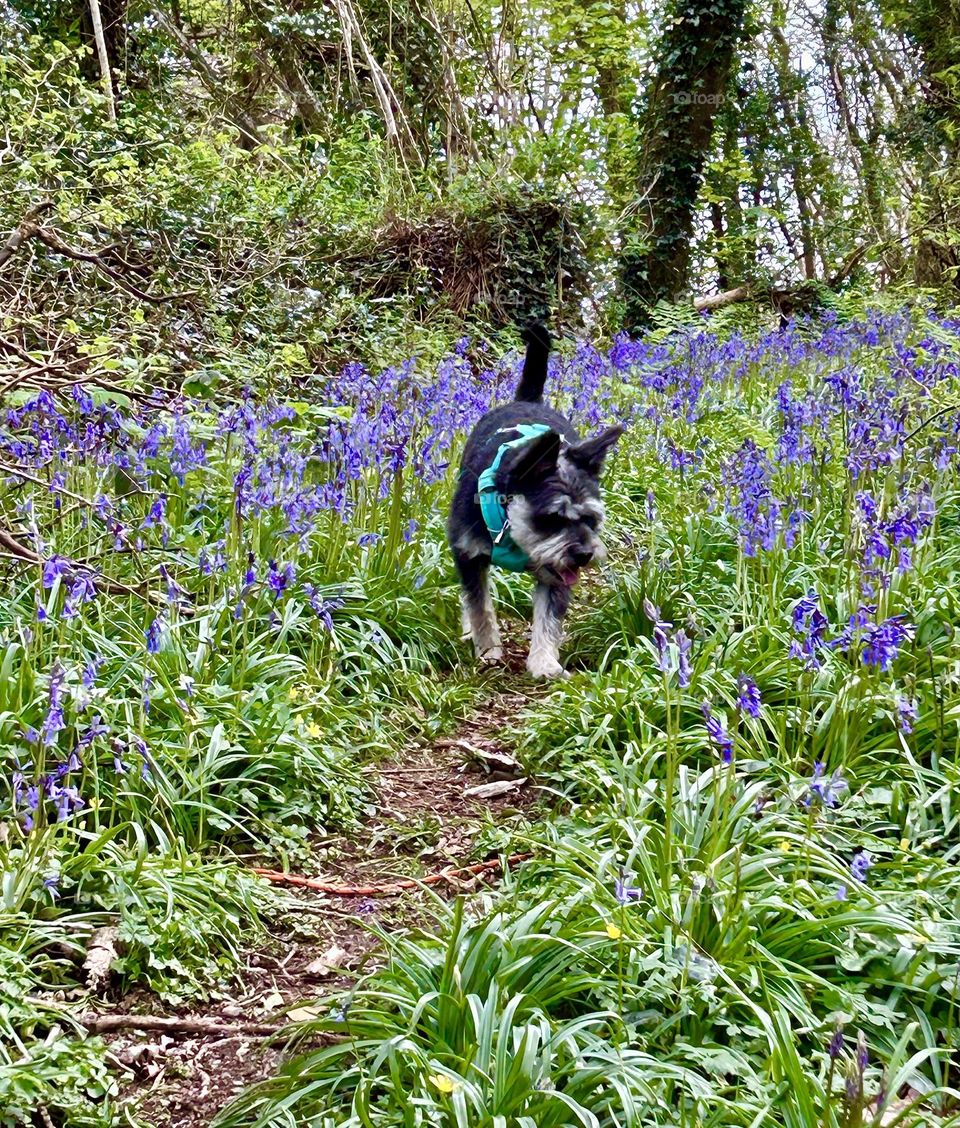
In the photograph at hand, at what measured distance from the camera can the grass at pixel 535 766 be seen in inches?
86.3

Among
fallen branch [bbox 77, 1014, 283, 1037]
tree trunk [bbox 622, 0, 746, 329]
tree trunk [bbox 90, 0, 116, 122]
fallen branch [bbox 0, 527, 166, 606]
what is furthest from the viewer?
tree trunk [bbox 622, 0, 746, 329]

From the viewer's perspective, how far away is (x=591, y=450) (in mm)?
4828

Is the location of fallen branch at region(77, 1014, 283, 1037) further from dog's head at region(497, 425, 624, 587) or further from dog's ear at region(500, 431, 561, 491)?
dog's ear at region(500, 431, 561, 491)

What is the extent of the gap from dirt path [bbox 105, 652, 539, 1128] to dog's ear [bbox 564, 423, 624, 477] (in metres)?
1.17

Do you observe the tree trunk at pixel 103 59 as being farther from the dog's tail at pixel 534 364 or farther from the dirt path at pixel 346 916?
the dirt path at pixel 346 916

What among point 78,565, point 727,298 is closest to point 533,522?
point 78,565

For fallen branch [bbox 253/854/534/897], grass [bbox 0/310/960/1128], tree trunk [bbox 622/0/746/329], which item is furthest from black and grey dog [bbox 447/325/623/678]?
tree trunk [bbox 622/0/746/329]

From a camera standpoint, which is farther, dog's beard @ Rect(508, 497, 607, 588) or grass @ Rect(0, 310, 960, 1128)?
dog's beard @ Rect(508, 497, 607, 588)

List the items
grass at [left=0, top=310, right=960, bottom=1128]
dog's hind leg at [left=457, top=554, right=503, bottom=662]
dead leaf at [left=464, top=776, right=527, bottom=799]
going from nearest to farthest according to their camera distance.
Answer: grass at [left=0, top=310, right=960, bottom=1128], dead leaf at [left=464, top=776, right=527, bottom=799], dog's hind leg at [left=457, top=554, right=503, bottom=662]

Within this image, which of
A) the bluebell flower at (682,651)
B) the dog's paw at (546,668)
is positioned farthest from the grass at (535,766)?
the dog's paw at (546,668)

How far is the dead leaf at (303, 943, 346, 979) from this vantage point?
2.91 metres

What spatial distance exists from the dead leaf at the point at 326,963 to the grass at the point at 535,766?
0.23 metres

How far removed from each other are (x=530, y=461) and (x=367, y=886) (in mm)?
2131

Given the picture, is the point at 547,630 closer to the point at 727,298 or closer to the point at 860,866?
the point at 860,866
